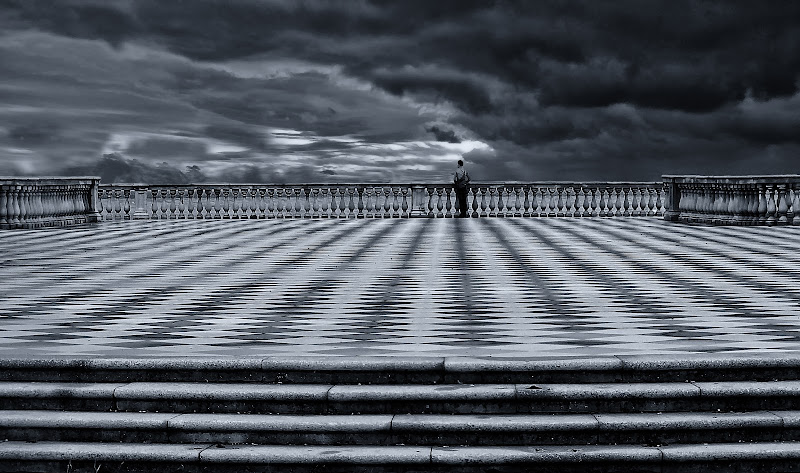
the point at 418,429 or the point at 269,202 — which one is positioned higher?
the point at 269,202

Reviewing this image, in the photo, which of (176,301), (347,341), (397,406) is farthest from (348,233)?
(397,406)

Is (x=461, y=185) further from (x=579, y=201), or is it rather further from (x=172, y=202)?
(x=172, y=202)

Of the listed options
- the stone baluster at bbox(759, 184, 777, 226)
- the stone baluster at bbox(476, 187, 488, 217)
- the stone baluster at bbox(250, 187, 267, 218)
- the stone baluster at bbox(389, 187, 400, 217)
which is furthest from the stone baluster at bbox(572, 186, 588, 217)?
the stone baluster at bbox(250, 187, 267, 218)

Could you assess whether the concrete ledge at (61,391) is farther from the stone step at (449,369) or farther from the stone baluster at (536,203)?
the stone baluster at (536,203)

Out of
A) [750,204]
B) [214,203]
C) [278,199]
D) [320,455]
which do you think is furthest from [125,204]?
[320,455]

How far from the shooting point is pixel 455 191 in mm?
30047

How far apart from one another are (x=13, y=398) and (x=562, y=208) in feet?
82.0

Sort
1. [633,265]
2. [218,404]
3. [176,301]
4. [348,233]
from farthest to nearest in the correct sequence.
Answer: [348,233] → [633,265] → [176,301] → [218,404]

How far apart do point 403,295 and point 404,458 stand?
4903 millimetres

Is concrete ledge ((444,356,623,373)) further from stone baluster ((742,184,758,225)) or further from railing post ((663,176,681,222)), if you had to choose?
railing post ((663,176,681,222))

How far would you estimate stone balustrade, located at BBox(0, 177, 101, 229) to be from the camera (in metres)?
23.2

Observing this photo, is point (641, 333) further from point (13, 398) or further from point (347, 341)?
point (13, 398)

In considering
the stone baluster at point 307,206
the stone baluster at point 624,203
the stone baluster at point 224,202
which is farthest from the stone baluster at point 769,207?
the stone baluster at point 224,202

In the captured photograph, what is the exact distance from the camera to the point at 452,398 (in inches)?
231
